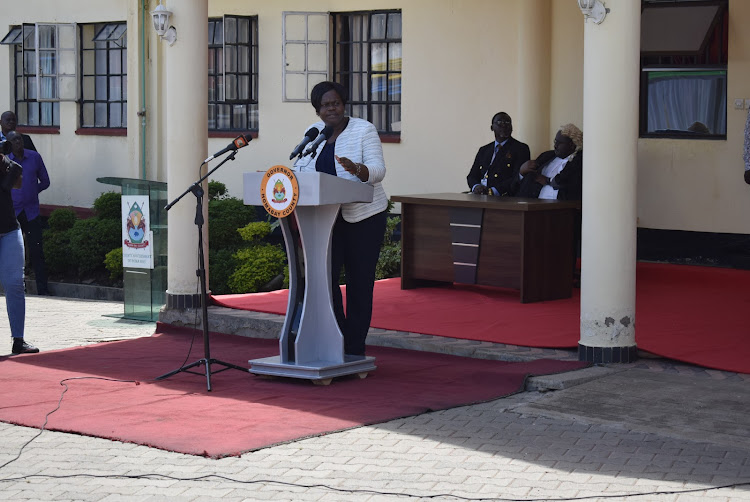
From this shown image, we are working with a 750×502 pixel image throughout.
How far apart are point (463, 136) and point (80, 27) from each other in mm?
7112

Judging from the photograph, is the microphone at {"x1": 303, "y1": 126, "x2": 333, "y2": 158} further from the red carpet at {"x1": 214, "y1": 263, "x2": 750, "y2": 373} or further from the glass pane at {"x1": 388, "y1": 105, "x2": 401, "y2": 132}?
the glass pane at {"x1": 388, "y1": 105, "x2": 401, "y2": 132}

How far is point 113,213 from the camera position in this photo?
15891mm

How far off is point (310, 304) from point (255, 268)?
19.6 ft

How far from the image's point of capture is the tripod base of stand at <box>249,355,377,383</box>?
762cm

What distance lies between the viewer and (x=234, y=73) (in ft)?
53.7

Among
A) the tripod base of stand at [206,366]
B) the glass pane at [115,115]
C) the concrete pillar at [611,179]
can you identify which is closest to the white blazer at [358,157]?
the tripod base of stand at [206,366]

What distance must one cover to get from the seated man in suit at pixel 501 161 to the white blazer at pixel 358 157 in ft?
13.7

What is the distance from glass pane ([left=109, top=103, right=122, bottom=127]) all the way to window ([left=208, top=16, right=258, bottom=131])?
2.05 metres

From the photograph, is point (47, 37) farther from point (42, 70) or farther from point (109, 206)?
point (109, 206)

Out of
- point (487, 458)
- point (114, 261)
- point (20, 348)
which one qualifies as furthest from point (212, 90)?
point (487, 458)

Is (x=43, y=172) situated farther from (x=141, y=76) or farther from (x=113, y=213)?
(x=141, y=76)

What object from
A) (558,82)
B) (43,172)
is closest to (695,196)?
(558,82)

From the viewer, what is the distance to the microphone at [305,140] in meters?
7.41

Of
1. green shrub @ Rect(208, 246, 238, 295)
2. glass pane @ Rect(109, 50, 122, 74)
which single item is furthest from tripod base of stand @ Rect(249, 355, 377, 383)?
glass pane @ Rect(109, 50, 122, 74)
